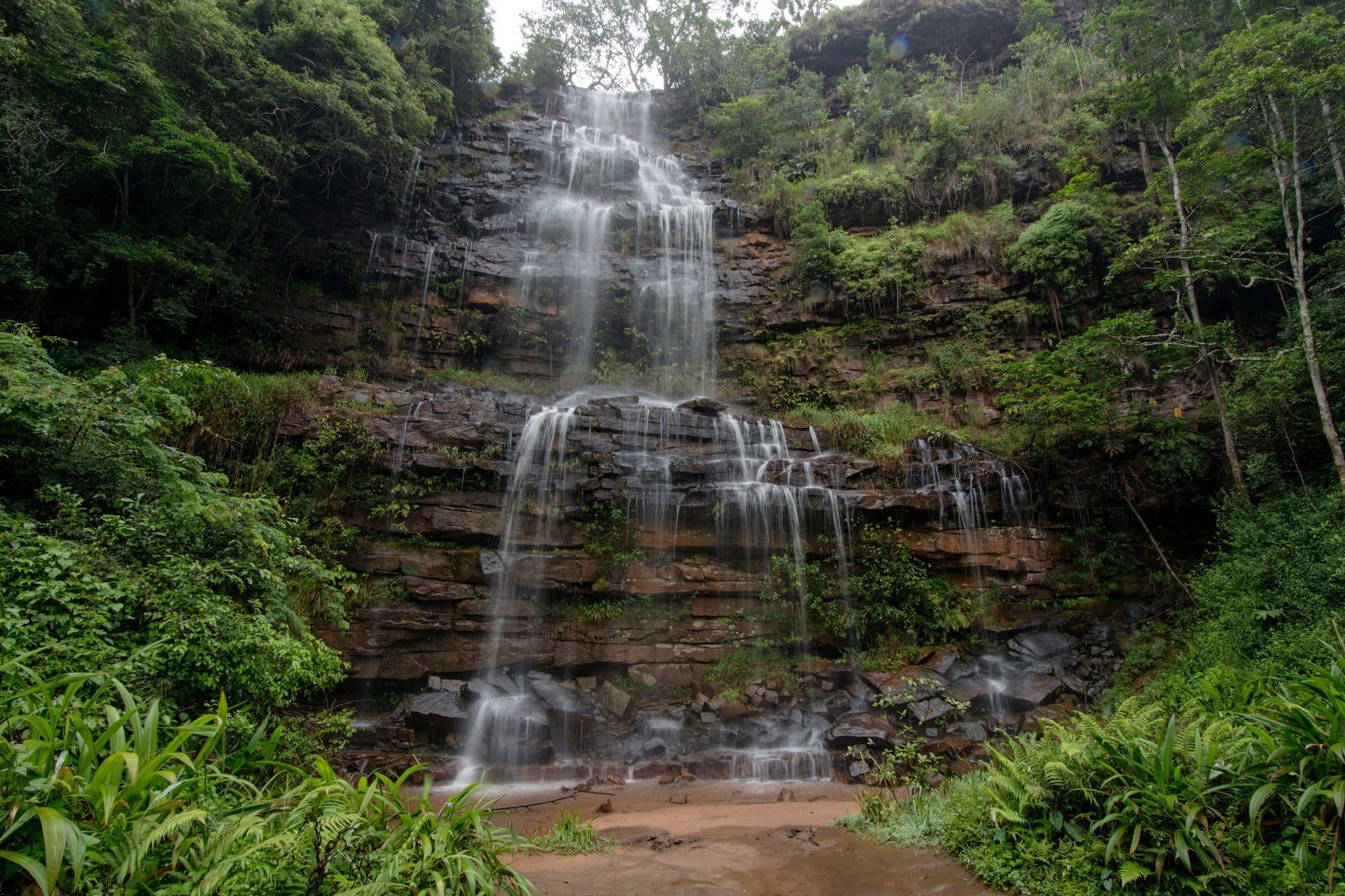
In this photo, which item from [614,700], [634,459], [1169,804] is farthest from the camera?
[634,459]

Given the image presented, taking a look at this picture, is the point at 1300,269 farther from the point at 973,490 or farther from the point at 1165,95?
the point at 973,490

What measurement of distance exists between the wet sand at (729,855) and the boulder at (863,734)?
999 millimetres

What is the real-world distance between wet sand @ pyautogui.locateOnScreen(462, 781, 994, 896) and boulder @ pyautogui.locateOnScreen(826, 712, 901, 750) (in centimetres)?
100

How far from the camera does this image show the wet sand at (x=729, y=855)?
14.7 feet

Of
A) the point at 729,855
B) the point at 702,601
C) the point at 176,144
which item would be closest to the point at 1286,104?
the point at 702,601

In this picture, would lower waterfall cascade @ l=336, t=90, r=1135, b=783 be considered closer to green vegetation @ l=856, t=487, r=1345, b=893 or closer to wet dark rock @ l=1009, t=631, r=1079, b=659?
wet dark rock @ l=1009, t=631, r=1079, b=659

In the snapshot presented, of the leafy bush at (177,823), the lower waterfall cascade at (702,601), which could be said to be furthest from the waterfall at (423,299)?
the leafy bush at (177,823)

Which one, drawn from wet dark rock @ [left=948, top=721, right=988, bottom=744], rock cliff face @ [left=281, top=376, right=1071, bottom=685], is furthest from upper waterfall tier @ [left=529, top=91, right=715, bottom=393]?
wet dark rock @ [left=948, top=721, right=988, bottom=744]

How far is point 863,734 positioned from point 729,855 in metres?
4.38

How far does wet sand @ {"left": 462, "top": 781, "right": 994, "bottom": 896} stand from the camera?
4.48 metres

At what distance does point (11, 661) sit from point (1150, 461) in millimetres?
16297

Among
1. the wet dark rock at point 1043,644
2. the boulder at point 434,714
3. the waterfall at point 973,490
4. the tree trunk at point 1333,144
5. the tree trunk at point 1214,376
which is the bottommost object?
the boulder at point 434,714

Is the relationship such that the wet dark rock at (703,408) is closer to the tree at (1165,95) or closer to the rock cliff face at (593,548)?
the rock cliff face at (593,548)

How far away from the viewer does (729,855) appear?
5.46 metres
